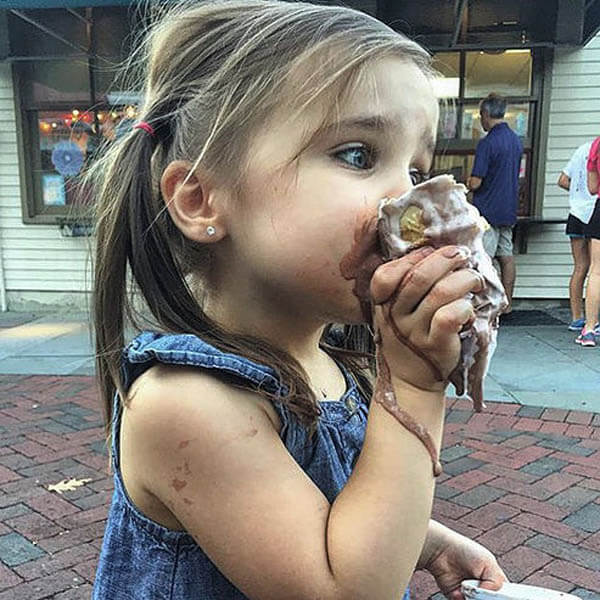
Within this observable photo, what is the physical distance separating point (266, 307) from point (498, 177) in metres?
6.27

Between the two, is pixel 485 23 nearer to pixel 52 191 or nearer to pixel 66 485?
pixel 52 191

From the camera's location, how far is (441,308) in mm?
914

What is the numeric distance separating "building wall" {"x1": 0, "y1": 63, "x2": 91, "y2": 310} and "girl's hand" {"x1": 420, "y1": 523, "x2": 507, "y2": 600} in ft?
25.5

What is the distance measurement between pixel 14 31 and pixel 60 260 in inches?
109

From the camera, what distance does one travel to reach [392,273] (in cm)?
95

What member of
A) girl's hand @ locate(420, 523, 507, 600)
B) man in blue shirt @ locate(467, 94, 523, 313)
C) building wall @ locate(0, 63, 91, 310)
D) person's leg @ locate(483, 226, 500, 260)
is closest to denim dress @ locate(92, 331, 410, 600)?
girl's hand @ locate(420, 523, 507, 600)

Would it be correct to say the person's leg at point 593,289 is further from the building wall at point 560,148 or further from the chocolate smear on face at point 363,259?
the chocolate smear on face at point 363,259

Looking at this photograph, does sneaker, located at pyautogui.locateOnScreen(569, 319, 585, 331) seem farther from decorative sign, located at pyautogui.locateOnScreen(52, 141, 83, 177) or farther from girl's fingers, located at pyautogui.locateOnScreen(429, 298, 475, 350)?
girl's fingers, located at pyautogui.locateOnScreen(429, 298, 475, 350)

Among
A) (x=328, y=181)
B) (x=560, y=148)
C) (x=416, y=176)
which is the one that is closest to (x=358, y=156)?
(x=328, y=181)

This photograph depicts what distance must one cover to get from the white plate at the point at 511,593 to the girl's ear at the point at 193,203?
0.79m

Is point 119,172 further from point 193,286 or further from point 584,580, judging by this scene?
point 584,580

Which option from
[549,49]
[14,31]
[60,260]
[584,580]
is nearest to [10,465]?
[584,580]

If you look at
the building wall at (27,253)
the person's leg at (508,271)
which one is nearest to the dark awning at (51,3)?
the building wall at (27,253)

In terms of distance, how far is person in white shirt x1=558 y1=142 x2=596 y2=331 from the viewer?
21.6 feet
